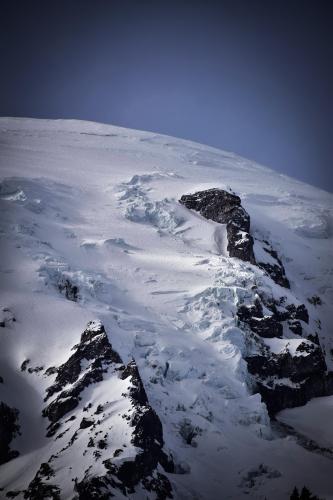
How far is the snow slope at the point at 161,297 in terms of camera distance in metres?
38.8

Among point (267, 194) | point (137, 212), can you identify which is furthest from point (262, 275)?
point (267, 194)

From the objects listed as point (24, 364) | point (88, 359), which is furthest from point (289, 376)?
point (24, 364)

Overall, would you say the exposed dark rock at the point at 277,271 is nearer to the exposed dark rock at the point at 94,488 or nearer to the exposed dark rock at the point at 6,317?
the exposed dark rock at the point at 6,317

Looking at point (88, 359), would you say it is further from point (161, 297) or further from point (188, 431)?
point (161, 297)

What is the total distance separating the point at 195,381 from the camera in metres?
46.0

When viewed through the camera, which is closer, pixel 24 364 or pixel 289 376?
pixel 24 364

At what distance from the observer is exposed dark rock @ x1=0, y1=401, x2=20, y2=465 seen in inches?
1432

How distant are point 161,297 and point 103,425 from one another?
893 inches

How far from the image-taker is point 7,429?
3741 centimetres

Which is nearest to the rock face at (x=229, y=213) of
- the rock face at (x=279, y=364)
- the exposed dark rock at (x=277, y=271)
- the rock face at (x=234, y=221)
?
the rock face at (x=234, y=221)

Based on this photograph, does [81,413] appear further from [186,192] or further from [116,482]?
[186,192]

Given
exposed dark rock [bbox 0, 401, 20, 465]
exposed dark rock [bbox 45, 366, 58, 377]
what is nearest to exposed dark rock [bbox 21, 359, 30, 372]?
exposed dark rock [bbox 45, 366, 58, 377]

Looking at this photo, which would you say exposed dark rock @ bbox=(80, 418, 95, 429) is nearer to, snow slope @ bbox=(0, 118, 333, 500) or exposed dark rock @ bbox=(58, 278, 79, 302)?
snow slope @ bbox=(0, 118, 333, 500)

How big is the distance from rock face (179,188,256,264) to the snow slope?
175 centimetres
